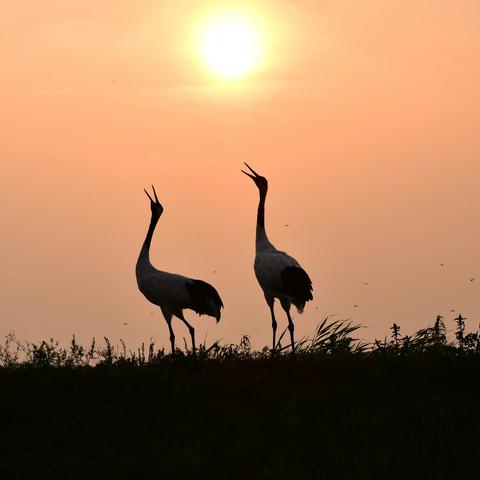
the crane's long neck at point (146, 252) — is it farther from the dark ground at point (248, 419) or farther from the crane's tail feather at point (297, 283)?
the crane's tail feather at point (297, 283)

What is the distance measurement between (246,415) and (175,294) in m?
3.73

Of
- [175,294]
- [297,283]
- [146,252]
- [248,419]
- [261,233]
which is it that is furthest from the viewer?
[261,233]

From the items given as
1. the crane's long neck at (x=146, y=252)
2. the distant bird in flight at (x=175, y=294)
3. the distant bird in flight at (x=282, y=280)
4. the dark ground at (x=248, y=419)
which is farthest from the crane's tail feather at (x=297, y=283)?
the crane's long neck at (x=146, y=252)

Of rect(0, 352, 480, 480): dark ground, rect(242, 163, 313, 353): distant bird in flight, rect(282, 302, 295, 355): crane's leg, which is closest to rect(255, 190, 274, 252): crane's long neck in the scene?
rect(242, 163, 313, 353): distant bird in flight

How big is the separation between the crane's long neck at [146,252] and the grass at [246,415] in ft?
4.43

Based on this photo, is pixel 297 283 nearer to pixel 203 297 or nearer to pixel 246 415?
pixel 203 297

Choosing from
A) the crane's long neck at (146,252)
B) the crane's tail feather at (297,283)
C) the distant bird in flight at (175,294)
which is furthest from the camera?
the crane's long neck at (146,252)

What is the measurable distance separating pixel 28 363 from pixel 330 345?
4409 millimetres

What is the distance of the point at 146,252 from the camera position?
54.0ft

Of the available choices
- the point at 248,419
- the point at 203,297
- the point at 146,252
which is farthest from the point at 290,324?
the point at 248,419

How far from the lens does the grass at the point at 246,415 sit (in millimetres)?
10906

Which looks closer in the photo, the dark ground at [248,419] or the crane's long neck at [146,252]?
the dark ground at [248,419]

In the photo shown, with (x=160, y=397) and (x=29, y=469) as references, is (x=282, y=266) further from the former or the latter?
(x=29, y=469)

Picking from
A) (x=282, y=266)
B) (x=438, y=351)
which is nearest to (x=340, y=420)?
(x=438, y=351)
